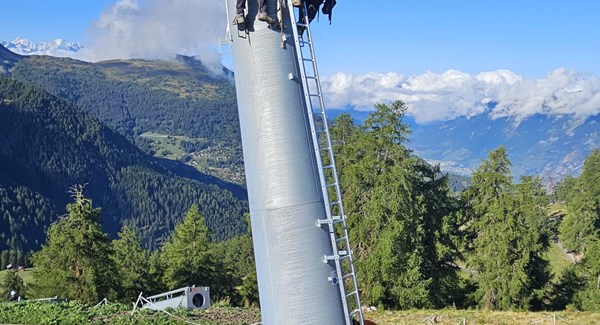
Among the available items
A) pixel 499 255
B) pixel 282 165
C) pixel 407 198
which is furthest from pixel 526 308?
pixel 282 165

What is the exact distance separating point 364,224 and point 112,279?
65.0ft

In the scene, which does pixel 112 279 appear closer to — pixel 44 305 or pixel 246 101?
pixel 44 305

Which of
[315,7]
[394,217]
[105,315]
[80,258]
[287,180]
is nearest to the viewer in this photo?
[287,180]

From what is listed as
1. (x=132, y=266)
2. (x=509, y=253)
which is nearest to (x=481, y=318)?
(x=509, y=253)

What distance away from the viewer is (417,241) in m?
41.1

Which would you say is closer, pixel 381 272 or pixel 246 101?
pixel 246 101

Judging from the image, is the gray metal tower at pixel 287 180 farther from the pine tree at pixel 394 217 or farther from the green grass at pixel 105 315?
the pine tree at pixel 394 217

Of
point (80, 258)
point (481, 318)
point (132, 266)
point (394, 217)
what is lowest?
point (481, 318)

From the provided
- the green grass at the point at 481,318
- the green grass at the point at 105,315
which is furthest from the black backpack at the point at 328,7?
the green grass at the point at 481,318

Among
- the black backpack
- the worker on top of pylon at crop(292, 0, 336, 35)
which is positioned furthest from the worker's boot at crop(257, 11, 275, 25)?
the black backpack

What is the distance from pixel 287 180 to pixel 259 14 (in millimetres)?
1996

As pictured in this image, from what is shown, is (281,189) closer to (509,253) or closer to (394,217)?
(394,217)

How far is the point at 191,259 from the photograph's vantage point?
5103cm

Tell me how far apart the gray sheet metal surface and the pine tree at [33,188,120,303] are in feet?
123
